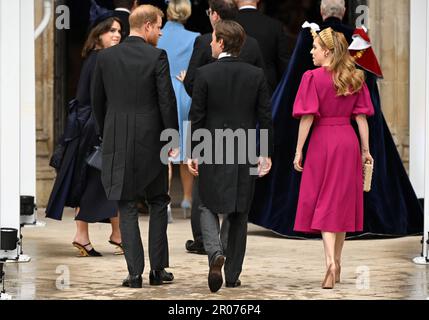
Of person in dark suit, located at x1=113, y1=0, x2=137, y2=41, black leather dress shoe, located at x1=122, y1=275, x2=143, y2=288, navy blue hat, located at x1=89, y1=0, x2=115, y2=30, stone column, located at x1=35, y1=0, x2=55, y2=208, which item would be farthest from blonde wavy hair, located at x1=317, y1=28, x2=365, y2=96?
stone column, located at x1=35, y1=0, x2=55, y2=208

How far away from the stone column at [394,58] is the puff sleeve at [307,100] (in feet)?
16.4

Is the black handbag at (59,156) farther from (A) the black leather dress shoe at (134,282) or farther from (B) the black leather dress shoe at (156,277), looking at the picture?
(A) the black leather dress shoe at (134,282)

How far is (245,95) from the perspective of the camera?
10.0m

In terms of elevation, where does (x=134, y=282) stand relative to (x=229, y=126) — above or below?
below

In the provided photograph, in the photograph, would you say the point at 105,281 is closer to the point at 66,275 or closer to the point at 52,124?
the point at 66,275

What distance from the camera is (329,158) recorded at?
10.1 metres

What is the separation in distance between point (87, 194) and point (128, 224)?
1.83m

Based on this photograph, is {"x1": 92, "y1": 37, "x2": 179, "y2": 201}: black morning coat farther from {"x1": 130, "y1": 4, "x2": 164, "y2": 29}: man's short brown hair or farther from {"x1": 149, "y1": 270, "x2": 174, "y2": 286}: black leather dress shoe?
{"x1": 149, "y1": 270, "x2": 174, "y2": 286}: black leather dress shoe

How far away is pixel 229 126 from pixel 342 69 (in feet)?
2.71

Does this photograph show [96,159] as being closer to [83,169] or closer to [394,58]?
[83,169]

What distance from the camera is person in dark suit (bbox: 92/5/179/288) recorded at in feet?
32.7

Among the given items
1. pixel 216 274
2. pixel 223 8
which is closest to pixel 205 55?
pixel 223 8

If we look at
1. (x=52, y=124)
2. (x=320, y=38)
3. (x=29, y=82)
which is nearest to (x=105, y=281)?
(x=320, y=38)

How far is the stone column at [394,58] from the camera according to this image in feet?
49.3
